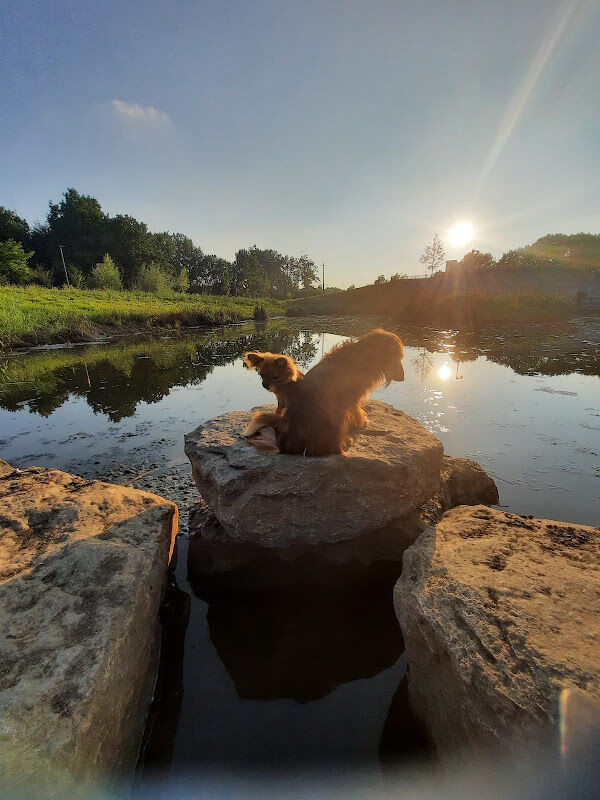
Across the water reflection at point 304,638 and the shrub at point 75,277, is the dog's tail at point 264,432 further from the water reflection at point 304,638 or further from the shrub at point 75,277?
the shrub at point 75,277

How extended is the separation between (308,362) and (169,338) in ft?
45.8

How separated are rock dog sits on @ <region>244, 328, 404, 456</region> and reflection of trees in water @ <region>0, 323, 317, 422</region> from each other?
5.27 meters

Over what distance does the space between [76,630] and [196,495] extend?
2779 mm

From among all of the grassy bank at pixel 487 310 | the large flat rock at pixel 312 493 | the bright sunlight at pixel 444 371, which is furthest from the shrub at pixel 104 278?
the large flat rock at pixel 312 493

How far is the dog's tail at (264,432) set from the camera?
4.05 metres

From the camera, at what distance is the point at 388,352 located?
4.89 metres

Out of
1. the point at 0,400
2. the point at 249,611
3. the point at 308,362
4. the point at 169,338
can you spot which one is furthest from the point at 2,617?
the point at 169,338

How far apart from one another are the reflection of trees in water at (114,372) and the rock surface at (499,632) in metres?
Result: 7.51

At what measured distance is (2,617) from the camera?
2.05m

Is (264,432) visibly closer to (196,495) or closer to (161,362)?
(196,495)

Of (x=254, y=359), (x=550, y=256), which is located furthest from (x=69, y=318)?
(x=550, y=256)

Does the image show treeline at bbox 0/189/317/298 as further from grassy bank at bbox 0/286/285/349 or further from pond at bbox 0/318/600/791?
pond at bbox 0/318/600/791

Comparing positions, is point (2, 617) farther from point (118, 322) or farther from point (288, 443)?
point (118, 322)

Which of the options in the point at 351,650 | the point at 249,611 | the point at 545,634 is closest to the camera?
the point at 545,634
